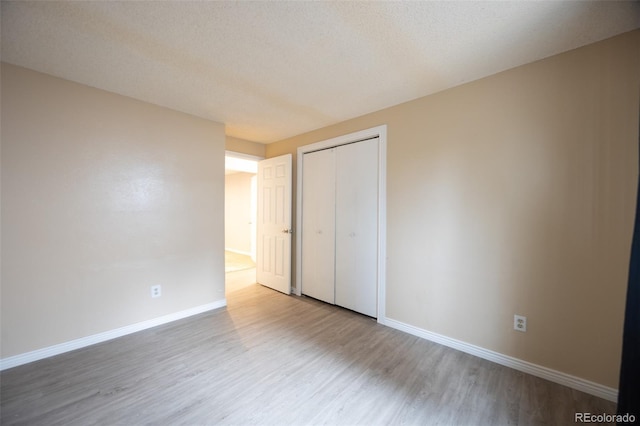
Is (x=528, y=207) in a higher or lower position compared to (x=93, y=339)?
higher

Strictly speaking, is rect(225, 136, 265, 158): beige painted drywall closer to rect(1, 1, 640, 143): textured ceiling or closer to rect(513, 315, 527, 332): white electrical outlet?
rect(1, 1, 640, 143): textured ceiling

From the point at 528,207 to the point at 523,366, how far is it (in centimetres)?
123

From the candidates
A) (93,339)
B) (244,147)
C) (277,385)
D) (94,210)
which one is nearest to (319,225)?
(244,147)

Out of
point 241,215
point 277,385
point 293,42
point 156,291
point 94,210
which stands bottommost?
point 277,385

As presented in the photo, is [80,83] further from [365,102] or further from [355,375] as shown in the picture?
[355,375]

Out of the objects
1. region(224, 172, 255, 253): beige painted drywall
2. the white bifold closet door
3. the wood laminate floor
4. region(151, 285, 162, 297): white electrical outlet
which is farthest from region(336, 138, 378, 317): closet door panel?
region(224, 172, 255, 253): beige painted drywall

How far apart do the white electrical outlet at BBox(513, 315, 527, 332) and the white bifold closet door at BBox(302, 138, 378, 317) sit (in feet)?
4.17

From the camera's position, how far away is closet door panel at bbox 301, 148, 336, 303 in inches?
129

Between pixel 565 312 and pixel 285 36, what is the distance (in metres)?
2.75

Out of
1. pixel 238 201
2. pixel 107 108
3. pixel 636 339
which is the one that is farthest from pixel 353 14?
pixel 238 201

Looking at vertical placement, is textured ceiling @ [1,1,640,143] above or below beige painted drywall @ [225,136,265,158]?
above

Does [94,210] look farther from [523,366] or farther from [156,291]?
[523,366]

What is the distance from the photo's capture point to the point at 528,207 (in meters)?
1.88

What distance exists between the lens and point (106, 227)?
2350 millimetres
